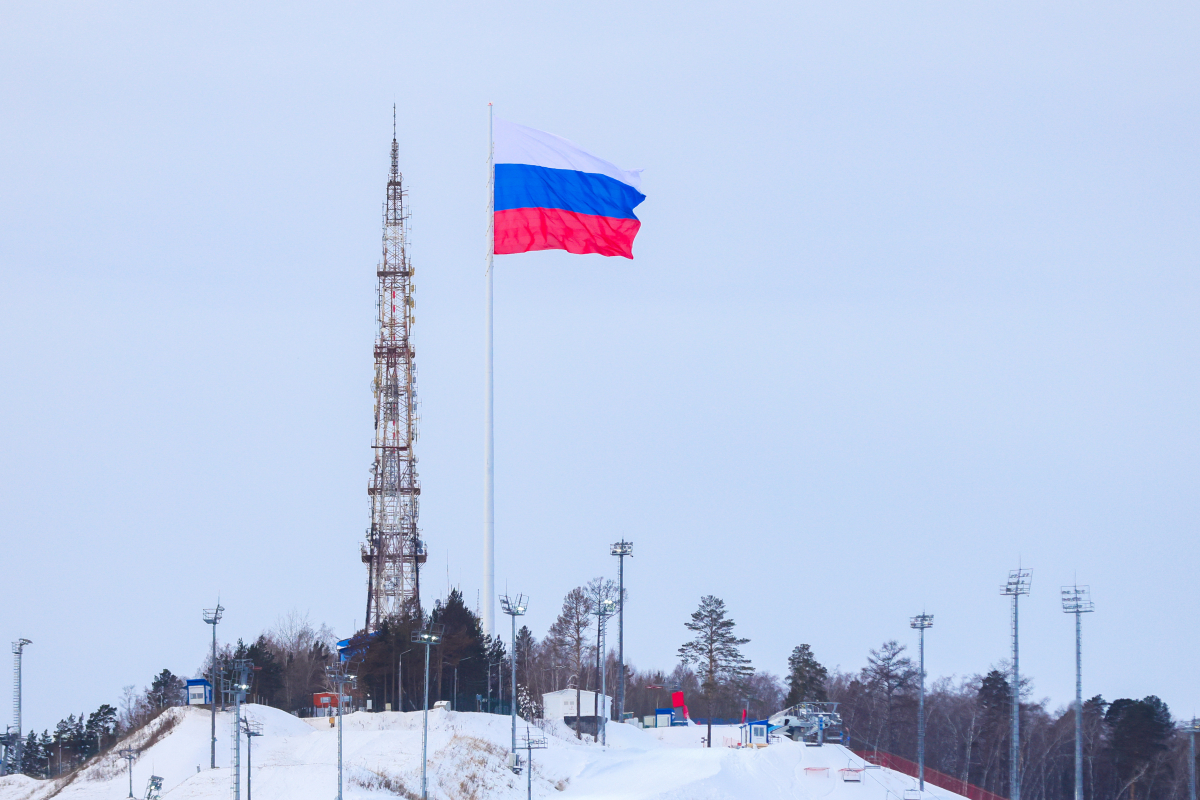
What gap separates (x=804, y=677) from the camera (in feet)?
328

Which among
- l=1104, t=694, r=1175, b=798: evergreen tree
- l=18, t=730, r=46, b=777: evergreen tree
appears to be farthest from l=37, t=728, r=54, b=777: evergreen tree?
l=1104, t=694, r=1175, b=798: evergreen tree

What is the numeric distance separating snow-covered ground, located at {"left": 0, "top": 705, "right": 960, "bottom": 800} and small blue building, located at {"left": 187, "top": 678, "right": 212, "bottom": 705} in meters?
2.78

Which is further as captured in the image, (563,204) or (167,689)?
(167,689)

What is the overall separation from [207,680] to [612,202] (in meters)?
39.1

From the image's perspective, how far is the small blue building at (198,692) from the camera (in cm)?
7625

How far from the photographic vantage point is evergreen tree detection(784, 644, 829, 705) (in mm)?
96938

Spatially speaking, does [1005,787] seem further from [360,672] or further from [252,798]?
[252,798]

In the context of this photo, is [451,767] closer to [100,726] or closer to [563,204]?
[563,204]

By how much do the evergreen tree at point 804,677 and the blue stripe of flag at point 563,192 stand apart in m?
53.1

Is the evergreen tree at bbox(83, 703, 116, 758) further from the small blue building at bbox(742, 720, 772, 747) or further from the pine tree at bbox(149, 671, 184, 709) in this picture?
the small blue building at bbox(742, 720, 772, 747)

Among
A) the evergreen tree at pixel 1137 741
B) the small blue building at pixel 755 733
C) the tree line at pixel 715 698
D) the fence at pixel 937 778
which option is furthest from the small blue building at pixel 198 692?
the evergreen tree at pixel 1137 741

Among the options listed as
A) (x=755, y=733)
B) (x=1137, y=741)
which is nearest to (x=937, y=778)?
(x=755, y=733)

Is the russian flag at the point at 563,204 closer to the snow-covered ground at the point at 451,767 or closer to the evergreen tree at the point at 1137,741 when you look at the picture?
the snow-covered ground at the point at 451,767

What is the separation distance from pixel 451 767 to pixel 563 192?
24021 millimetres
